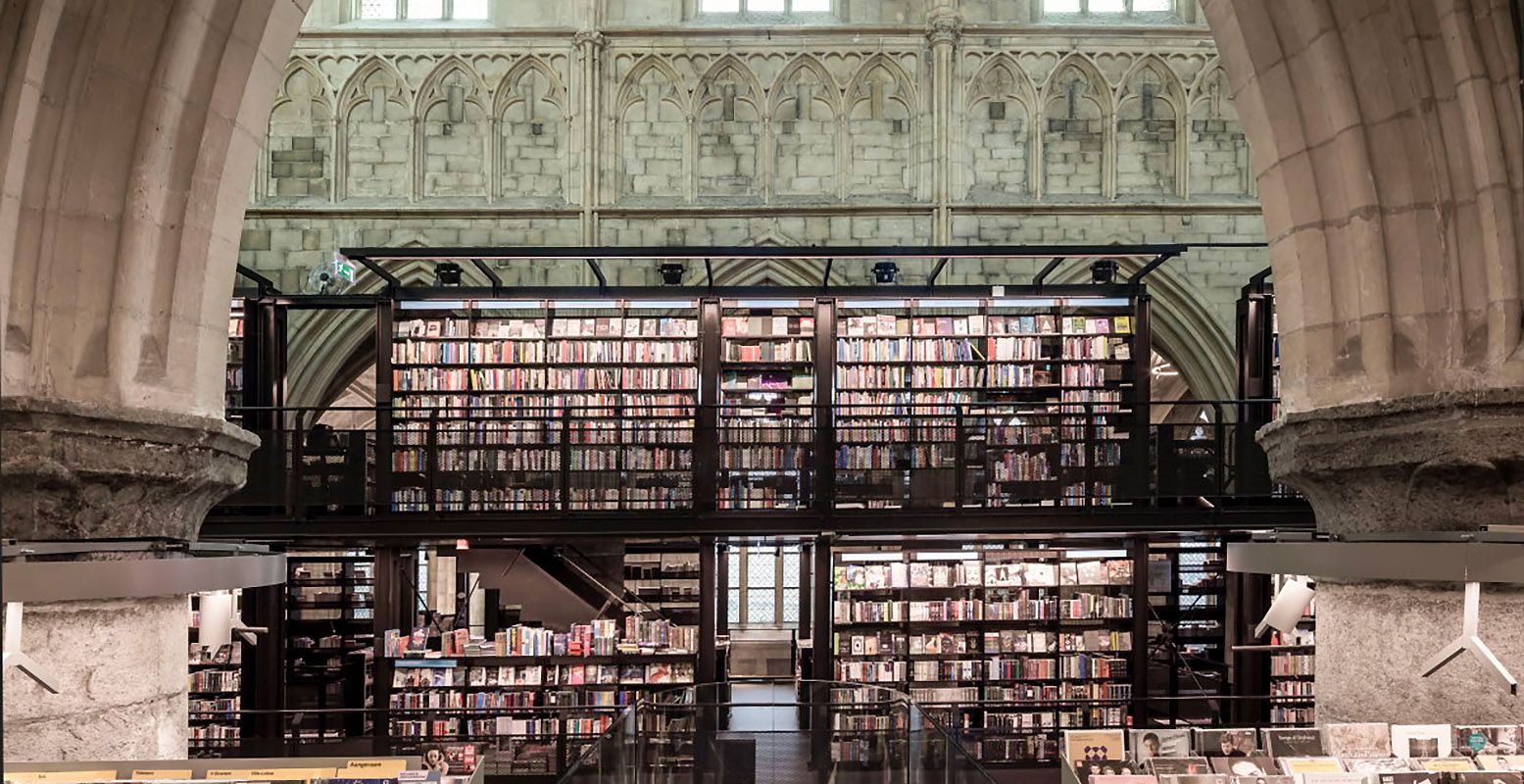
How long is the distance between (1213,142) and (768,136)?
516 centimetres

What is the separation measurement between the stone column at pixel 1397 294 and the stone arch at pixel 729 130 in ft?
35.2

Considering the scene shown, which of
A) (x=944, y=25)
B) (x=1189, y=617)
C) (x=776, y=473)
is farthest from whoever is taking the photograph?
(x=944, y=25)

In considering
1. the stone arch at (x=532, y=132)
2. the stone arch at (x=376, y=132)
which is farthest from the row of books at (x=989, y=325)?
the stone arch at (x=376, y=132)

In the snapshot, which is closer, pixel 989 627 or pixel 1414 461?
pixel 1414 461

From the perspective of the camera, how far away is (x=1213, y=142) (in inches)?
586

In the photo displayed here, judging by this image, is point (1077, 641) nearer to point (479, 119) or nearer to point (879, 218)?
point (879, 218)

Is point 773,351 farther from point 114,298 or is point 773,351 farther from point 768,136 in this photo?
point 114,298

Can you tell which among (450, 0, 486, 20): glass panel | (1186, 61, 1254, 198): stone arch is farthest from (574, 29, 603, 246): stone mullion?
(1186, 61, 1254, 198): stone arch

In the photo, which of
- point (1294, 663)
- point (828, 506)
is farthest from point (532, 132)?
point (1294, 663)

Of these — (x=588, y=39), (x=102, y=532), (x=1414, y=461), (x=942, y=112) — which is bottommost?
(x=102, y=532)

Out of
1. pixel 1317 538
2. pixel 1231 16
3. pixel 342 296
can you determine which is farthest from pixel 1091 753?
pixel 342 296

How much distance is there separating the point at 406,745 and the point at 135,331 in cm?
493

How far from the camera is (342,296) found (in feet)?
38.7

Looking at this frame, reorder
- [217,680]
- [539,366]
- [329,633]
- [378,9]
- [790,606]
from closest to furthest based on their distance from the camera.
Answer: [217,680]
[539,366]
[329,633]
[378,9]
[790,606]
